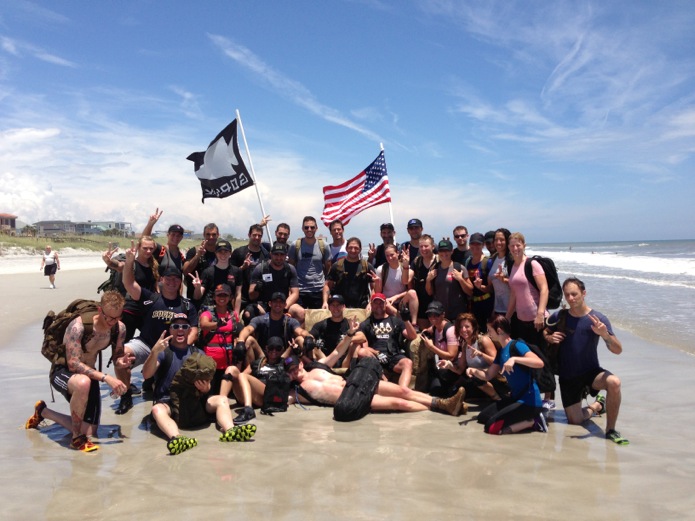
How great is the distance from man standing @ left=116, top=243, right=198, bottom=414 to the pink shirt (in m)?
4.16

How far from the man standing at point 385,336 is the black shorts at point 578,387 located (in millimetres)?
2051

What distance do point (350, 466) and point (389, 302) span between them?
11.0ft

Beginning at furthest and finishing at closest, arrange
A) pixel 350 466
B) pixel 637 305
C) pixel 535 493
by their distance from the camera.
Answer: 1. pixel 637 305
2. pixel 350 466
3. pixel 535 493

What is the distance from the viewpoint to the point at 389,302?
7.70 m

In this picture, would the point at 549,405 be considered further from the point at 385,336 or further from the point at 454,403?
the point at 385,336

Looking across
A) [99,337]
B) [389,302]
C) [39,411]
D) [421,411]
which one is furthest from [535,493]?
[39,411]

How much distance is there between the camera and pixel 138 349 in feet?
21.3

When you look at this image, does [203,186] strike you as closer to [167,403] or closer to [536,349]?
[167,403]

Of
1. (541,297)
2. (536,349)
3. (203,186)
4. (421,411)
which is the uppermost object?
(203,186)

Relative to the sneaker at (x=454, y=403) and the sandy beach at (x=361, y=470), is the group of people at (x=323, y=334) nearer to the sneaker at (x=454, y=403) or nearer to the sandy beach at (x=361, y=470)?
the sneaker at (x=454, y=403)

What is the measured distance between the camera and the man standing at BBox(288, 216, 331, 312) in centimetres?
Result: 870

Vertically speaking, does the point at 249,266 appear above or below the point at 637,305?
above

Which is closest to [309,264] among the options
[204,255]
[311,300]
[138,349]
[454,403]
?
[311,300]

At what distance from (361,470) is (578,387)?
2.83 metres
